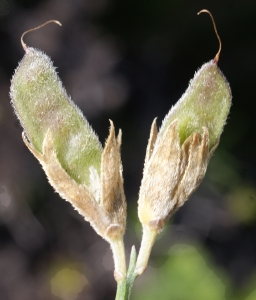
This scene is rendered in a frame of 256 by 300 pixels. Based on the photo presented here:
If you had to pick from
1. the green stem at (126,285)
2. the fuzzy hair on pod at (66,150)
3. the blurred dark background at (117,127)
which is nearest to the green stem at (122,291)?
the green stem at (126,285)

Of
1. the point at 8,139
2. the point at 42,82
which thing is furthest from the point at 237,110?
the point at 42,82

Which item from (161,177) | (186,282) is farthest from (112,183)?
(186,282)

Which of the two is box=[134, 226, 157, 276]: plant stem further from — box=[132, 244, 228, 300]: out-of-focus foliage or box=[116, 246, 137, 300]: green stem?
box=[132, 244, 228, 300]: out-of-focus foliage

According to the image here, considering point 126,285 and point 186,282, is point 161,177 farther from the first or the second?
point 186,282

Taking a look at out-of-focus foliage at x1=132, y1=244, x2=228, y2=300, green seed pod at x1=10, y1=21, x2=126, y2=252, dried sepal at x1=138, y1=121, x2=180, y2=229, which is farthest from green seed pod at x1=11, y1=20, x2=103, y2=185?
out-of-focus foliage at x1=132, y1=244, x2=228, y2=300

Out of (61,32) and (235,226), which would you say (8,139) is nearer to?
(61,32)

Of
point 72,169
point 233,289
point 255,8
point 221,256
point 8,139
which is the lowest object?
point 221,256

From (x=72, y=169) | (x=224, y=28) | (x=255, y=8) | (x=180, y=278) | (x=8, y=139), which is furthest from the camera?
(x=224, y=28)
